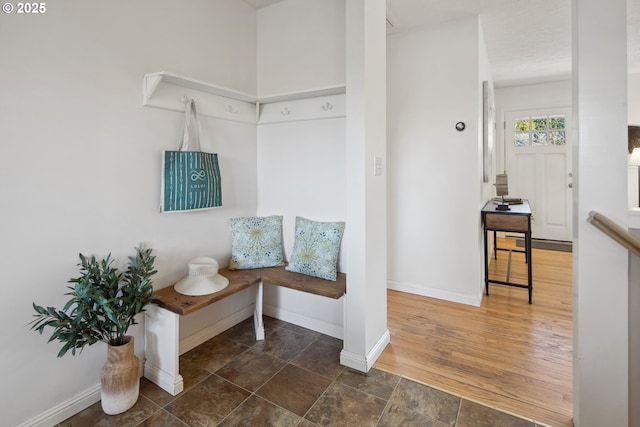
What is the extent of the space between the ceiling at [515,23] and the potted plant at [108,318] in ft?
6.98

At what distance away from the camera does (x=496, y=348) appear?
2.16 m

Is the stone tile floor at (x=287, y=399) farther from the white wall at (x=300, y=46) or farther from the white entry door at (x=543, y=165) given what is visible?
the white entry door at (x=543, y=165)

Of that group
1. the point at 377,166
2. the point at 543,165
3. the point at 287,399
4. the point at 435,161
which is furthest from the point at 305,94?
the point at 543,165

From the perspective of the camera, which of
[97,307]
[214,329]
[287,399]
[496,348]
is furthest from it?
[214,329]

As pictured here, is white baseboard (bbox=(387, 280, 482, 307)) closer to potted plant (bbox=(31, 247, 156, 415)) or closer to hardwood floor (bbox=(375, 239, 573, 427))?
hardwood floor (bbox=(375, 239, 573, 427))

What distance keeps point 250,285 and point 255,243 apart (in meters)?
0.39

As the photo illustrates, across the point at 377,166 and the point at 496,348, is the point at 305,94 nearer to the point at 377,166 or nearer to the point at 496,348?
the point at 377,166

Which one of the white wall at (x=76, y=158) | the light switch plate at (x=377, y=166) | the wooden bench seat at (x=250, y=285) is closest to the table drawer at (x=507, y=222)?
the light switch plate at (x=377, y=166)

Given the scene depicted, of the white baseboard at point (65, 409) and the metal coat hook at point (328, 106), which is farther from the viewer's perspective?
the metal coat hook at point (328, 106)

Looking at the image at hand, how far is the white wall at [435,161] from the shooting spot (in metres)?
2.81

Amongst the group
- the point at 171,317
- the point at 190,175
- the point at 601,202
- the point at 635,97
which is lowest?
the point at 171,317

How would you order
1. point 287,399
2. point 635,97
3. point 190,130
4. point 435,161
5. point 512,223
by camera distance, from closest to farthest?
point 287,399 < point 190,130 < point 512,223 < point 435,161 < point 635,97

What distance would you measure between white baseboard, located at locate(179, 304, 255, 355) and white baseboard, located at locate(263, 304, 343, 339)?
0.17 m

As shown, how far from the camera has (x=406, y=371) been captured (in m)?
1.92
